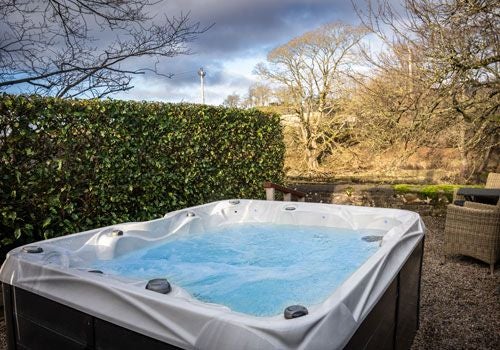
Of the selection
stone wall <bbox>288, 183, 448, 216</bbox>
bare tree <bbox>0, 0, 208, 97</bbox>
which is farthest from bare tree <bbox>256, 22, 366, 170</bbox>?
bare tree <bbox>0, 0, 208, 97</bbox>

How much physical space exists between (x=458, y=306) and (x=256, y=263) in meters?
1.70

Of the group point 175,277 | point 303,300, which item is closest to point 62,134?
point 175,277

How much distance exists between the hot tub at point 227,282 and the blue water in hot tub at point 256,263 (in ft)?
0.04

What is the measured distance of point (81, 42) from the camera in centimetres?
446

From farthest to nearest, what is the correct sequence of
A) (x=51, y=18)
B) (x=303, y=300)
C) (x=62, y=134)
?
(x=51, y=18) < (x=62, y=134) < (x=303, y=300)

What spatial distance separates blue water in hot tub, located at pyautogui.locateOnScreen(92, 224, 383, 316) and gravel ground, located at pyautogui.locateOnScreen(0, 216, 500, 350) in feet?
2.20

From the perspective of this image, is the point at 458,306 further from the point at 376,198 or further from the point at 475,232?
the point at 376,198

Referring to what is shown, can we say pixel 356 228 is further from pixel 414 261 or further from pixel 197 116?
pixel 197 116

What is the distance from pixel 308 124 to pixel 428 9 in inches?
232

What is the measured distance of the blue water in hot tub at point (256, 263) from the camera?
219 cm

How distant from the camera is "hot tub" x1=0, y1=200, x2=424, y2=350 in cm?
126

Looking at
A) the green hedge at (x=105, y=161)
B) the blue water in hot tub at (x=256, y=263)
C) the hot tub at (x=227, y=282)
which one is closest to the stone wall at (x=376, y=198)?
the green hedge at (x=105, y=161)

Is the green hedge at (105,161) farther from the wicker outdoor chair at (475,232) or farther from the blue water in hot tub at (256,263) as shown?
the wicker outdoor chair at (475,232)

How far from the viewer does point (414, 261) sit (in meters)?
Result: 2.55
